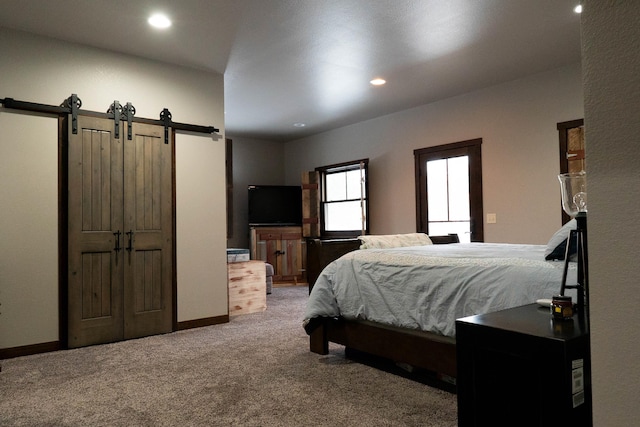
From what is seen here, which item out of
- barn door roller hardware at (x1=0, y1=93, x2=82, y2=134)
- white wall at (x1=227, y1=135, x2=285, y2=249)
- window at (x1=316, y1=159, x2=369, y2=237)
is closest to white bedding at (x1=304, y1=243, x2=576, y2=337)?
barn door roller hardware at (x1=0, y1=93, x2=82, y2=134)

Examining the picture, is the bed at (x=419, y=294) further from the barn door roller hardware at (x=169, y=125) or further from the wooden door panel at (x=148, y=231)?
the barn door roller hardware at (x=169, y=125)

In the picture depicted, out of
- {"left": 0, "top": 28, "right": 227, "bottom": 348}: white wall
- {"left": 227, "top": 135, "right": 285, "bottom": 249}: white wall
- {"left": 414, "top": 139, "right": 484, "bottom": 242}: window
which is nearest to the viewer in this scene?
{"left": 0, "top": 28, "right": 227, "bottom": 348}: white wall

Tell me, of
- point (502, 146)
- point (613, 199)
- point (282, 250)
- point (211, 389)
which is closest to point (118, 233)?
point (211, 389)

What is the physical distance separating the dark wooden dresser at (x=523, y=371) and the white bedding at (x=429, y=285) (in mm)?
678

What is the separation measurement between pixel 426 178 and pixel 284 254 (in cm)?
280

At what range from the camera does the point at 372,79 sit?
16.6 feet

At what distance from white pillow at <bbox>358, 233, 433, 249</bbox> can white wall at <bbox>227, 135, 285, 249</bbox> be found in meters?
4.71

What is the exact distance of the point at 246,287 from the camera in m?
5.21

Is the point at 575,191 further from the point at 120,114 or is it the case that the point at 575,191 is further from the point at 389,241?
the point at 120,114

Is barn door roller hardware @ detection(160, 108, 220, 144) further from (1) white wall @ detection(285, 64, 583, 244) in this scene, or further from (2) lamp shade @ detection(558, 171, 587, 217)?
(2) lamp shade @ detection(558, 171, 587, 217)

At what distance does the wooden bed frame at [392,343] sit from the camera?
2.51 metres

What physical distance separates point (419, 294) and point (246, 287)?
291cm

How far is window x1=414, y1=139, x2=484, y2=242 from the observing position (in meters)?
5.58

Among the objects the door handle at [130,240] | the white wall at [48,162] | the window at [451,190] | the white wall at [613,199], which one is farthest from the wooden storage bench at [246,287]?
the white wall at [613,199]
